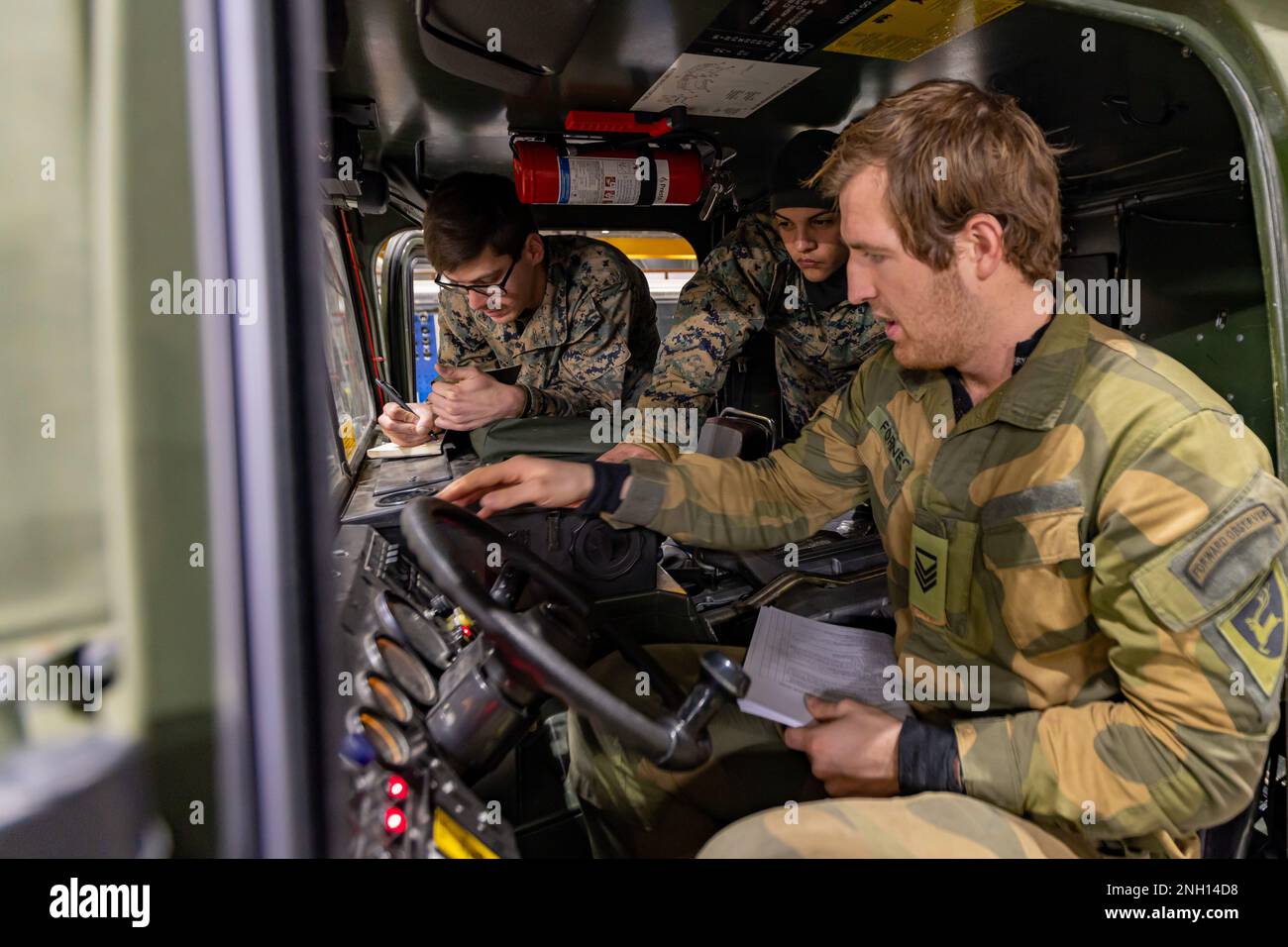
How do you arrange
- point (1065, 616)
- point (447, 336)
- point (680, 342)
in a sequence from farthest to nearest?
point (447, 336) → point (680, 342) → point (1065, 616)

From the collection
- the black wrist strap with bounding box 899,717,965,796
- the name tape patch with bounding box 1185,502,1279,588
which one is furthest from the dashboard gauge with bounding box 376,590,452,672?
the name tape patch with bounding box 1185,502,1279,588

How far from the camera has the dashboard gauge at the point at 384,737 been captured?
0.89 meters

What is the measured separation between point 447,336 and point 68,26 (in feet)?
8.87

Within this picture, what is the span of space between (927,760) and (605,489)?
78 centimetres

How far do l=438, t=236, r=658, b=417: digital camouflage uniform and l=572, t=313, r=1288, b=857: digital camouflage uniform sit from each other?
1513mm

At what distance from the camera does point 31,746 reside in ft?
1.83

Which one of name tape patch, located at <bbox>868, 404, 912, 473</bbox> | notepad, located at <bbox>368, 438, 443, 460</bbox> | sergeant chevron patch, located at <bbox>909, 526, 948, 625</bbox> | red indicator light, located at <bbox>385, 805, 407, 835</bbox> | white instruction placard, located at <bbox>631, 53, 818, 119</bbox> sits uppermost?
white instruction placard, located at <bbox>631, 53, 818, 119</bbox>

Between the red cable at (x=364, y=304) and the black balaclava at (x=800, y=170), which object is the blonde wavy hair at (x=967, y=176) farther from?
the red cable at (x=364, y=304)

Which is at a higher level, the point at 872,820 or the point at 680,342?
the point at 680,342

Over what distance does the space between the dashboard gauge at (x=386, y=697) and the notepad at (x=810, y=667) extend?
47cm

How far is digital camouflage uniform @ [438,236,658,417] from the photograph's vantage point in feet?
9.25

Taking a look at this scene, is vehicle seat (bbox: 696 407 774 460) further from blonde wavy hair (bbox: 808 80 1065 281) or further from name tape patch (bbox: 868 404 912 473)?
blonde wavy hair (bbox: 808 80 1065 281)

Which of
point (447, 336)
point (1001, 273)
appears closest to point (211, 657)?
point (1001, 273)
